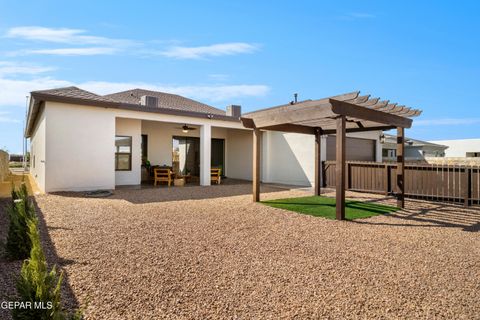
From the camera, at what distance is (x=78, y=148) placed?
10664mm

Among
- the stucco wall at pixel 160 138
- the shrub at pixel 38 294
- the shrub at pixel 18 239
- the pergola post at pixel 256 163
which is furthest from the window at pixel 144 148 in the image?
the shrub at pixel 38 294

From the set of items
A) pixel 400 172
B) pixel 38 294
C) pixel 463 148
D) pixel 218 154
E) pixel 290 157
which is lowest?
pixel 38 294

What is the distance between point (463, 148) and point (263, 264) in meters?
37.3

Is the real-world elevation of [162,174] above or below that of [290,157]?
below

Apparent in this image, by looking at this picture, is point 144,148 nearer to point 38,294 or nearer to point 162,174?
point 162,174

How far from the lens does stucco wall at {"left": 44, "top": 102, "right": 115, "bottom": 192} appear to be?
10.2 metres

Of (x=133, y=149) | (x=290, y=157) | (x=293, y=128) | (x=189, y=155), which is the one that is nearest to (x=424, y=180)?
(x=293, y=128)

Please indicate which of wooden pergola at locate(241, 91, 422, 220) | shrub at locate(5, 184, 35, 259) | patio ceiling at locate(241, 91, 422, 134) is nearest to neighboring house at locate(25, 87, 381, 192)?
wooden pergola at locate(241, 91, 422, 220)

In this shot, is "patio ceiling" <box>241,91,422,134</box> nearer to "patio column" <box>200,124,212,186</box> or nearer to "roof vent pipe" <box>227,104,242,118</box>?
"patio column" <box>200,124,212,186</box>

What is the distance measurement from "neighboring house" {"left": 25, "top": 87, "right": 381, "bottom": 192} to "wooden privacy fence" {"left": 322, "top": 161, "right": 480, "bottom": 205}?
2741 mm

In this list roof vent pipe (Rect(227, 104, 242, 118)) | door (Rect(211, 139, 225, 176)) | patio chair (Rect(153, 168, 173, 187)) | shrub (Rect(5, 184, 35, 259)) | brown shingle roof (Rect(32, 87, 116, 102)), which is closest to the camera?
shrub (Rect(5, 184, 35, 259))

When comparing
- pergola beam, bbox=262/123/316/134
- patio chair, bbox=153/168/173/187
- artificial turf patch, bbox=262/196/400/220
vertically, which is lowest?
artificial turf patch, bbox=262/196/400/220

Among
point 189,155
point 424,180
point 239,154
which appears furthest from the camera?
point 239,154

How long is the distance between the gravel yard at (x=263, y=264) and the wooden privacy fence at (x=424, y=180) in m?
2.67
